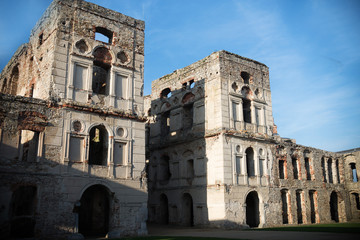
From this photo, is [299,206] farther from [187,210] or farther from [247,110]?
[187,210]

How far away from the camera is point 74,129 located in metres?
16.6

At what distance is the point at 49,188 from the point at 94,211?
5.82 m

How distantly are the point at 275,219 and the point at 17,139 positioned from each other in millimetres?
18280

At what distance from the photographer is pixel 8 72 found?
25.1 m

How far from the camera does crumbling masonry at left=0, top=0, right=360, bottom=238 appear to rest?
1543 centimetres

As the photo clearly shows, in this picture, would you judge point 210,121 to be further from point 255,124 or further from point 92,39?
point 92,39

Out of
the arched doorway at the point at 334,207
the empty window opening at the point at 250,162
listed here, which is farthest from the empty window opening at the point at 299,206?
the arched doorway at the point at 334,207

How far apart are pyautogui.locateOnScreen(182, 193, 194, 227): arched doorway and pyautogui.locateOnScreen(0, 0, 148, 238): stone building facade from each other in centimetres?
681

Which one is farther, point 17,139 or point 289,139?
point 289,139

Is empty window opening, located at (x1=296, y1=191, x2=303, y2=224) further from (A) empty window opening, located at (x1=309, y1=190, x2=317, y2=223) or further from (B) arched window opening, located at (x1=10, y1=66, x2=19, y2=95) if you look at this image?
(B) arched window opening, located at (x1=10, y1=66, x2=19, y2=95)

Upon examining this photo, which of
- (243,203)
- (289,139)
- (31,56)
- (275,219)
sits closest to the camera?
(31,56)

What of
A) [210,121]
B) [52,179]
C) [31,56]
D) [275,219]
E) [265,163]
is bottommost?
[275,219]

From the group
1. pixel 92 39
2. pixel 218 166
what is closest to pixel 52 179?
pixel 92 39

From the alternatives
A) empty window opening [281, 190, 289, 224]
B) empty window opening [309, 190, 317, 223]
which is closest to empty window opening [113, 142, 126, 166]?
empty window opening [281, 190, 289, 224]
